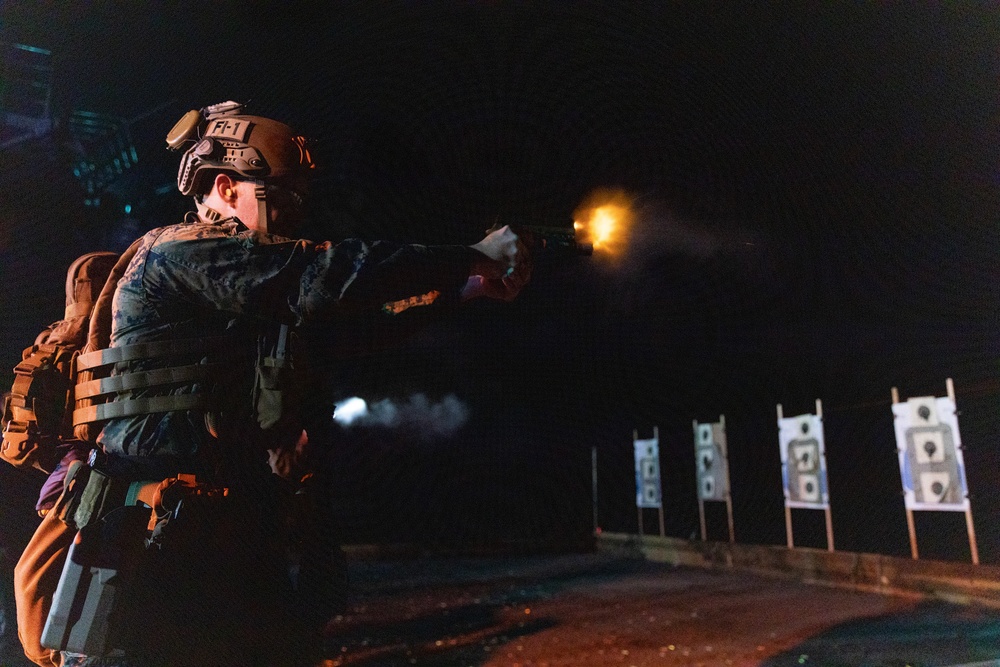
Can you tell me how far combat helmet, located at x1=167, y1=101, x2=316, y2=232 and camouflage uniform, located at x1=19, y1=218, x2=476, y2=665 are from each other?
19 cm

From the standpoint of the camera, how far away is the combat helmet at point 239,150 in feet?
5.75

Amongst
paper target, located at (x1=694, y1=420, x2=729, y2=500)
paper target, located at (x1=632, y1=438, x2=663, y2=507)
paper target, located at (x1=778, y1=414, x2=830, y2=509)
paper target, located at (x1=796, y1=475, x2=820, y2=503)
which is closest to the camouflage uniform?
paper target, located at (x1=778, y1=414, x2=830, y2=509)

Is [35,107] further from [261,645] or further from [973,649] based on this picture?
[973,649]

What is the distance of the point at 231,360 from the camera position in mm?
1589

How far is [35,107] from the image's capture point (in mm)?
6047

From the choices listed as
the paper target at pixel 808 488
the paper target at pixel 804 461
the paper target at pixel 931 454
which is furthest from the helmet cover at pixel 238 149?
the paper target at pixel 808 488

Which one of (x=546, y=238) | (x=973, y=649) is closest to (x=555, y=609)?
(x=973, y=649)

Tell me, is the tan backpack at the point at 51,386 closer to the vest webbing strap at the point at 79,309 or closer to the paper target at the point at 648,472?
the vest webbing strap at the point at 79,309

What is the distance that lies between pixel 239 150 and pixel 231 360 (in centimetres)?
63

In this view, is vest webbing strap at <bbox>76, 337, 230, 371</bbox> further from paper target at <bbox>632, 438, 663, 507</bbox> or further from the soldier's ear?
paper target at <bbox>632, 438, 663, 507</bbox>

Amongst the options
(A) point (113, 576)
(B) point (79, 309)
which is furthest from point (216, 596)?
(B) point (79, 309)

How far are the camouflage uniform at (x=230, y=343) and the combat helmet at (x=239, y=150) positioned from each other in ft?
0.64

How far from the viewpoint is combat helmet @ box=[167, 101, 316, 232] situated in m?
1.75

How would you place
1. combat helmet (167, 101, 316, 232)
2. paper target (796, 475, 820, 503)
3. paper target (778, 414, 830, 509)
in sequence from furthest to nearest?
paper target (796, 475, 820, 503) → paper target (778, 414, 830, 509) → combat helmet (167, 101, 316, 232)
